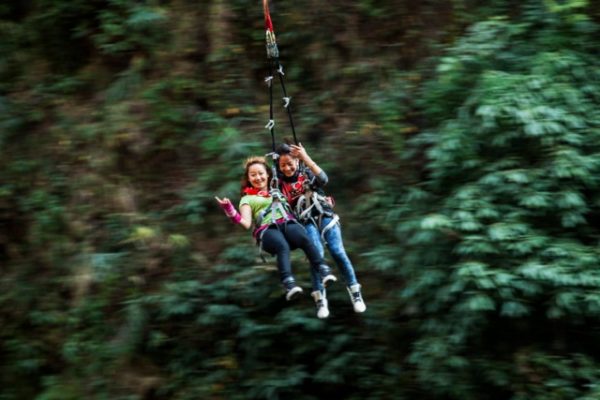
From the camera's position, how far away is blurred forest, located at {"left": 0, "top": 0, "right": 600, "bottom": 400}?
750 centimetres

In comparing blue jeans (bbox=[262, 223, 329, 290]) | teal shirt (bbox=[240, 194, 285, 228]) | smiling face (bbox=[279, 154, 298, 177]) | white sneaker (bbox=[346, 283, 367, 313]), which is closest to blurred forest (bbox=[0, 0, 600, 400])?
white sneaker (bbox=[346, 283, 367, 313])

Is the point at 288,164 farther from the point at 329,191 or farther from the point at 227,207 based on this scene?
the point at 329,191

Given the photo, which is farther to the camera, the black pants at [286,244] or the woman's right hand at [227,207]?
the black pants at [286,244]

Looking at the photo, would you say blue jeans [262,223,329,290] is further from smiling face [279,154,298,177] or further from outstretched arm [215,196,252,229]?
smiling face [279,154,298,177]

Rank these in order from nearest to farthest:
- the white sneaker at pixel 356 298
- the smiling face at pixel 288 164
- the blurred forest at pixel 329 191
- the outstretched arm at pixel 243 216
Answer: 1. the outstretched arm at pixel 243 216
2. the smiling face at pixel 288 164
3. the white sneaker at pixel 356 298
4. the blurred forest at pixel 329 191

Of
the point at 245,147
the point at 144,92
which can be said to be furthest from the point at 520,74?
the point at 144,92

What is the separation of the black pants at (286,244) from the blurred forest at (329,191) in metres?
1.14

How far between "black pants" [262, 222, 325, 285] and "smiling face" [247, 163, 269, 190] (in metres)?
0.44

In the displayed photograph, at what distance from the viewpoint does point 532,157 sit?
770cm

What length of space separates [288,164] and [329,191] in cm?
215

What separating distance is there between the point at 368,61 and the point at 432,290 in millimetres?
3076

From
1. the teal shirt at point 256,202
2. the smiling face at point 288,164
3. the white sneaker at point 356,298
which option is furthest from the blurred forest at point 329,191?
the teal shirt at point 256,202

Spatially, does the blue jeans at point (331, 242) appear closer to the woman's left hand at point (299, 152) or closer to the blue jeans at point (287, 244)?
the blue jeans at point (287, 244)

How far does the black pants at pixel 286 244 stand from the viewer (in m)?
7.04
